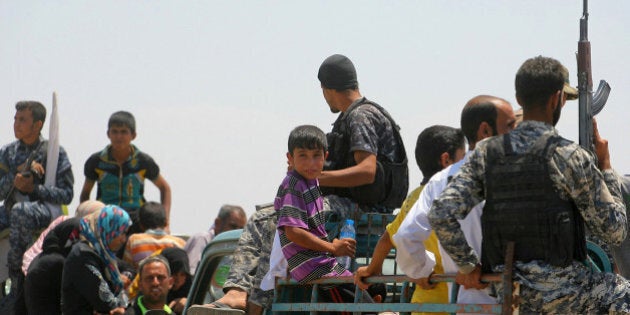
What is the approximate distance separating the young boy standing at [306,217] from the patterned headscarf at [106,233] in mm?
3939

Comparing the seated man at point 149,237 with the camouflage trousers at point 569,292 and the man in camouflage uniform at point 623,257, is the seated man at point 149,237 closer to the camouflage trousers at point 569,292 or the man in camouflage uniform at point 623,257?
the man in camouflage uniform at point 623,257

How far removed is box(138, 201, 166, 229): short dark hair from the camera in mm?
12633

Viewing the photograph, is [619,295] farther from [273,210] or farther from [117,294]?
[117,294]

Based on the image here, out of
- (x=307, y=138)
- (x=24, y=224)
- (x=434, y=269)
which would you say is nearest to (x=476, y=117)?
(x=434, y=269)

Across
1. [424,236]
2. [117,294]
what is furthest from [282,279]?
[117,294]

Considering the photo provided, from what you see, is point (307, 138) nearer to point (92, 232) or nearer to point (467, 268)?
point (467, 268)

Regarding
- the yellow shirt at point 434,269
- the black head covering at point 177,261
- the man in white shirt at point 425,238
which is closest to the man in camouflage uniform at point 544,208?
the man in white shirt at point 425,238

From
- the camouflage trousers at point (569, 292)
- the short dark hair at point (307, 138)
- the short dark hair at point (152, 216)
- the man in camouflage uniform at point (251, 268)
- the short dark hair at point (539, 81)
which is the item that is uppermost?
the short dark hair at point (539, 81)

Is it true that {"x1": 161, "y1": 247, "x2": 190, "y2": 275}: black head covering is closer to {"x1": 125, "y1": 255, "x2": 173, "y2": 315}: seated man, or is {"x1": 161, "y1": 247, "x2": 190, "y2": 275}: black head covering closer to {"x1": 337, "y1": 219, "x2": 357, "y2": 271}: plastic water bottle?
{"x1": 125, "y1": 255, "x2": 173, "y2": 315}: seated man

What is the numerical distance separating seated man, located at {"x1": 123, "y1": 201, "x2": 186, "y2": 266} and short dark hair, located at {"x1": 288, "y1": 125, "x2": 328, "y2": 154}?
16.2 ft

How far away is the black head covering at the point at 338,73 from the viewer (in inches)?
328

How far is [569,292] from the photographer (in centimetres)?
542

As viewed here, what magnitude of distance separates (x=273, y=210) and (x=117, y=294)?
135 inches

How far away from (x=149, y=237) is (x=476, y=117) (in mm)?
6268
